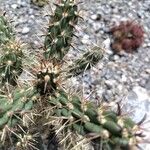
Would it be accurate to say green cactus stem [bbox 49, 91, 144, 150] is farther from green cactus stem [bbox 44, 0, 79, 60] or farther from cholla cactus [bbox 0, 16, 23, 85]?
green cactus stem [bbox 44, 0, 79, 60]

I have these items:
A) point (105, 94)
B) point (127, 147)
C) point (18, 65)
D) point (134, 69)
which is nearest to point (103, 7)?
point (134, 69)

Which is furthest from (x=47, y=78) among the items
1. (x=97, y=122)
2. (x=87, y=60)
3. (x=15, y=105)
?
(x=87, y=60)

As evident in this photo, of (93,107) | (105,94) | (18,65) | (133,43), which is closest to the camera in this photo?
(93,107)

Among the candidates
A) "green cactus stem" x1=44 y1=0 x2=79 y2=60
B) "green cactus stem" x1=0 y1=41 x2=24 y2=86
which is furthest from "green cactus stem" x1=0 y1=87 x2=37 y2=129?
"green cactus stem" x1=44 y1=0 x2=79 y2=60

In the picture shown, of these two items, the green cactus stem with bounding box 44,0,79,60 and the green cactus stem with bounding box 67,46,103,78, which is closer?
the green cactus stem with bounding box 44,0,79,60

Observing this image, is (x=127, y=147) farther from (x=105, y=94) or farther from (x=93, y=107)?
(x=105, y=94)

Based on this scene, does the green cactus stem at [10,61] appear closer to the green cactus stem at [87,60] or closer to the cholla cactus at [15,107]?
the cholla cactus at [15,107]
